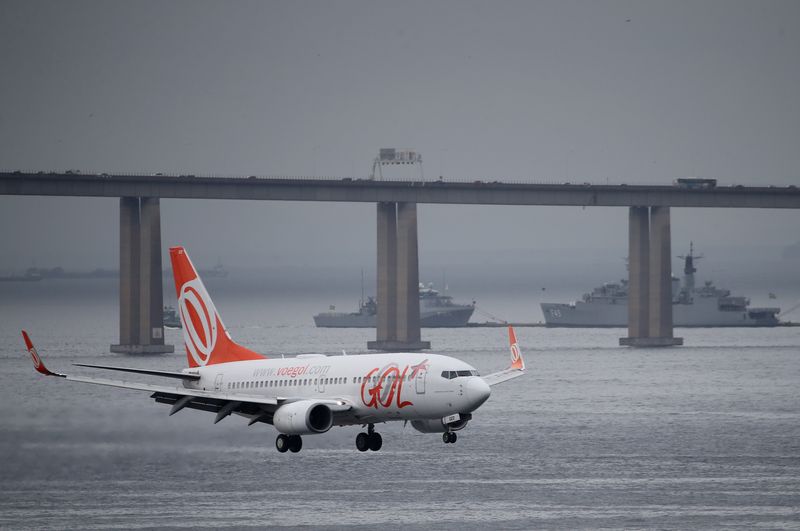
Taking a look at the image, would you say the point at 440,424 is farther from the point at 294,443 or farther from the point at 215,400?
the point at 215,400

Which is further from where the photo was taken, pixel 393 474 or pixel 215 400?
pixel 393 474

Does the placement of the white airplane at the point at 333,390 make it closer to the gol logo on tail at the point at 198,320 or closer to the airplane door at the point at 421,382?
the airplane door at the point at 421,382

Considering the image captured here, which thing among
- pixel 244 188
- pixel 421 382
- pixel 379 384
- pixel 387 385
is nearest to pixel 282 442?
pixel 379 384

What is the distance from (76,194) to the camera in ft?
619

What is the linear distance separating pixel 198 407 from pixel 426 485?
12044 millimetres

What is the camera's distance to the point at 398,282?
191 m

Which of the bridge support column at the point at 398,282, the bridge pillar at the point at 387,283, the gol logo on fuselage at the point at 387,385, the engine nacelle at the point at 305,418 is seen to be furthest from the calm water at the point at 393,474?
the bridge pillar at the point at 387,283

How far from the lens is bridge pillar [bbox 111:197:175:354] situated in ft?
600

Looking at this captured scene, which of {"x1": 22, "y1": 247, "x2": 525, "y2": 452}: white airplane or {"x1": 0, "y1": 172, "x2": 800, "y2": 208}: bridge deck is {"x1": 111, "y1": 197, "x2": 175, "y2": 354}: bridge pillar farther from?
{"x1": 22, "y1": 247, "x2": 525, "y2": 452}: white airplane

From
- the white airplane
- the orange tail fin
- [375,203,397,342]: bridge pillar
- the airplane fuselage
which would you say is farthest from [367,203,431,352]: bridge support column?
the airplane fuselage

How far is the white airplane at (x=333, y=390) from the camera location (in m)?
67.0

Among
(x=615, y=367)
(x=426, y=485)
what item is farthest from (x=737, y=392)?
(x=426, y=485)

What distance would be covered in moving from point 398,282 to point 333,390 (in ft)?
395

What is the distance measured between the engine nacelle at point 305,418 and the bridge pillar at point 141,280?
376ft
